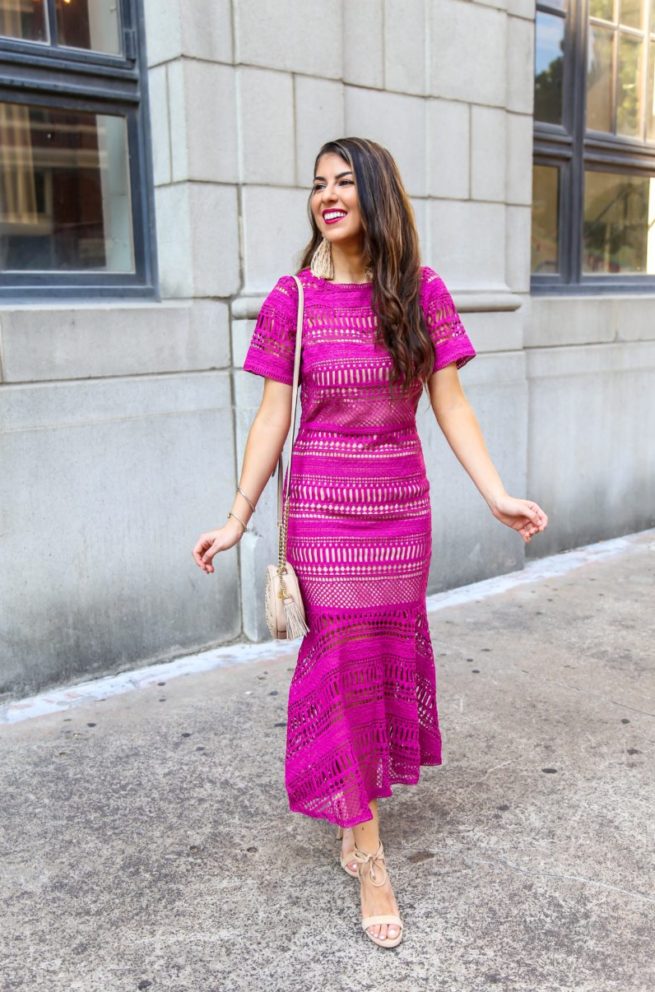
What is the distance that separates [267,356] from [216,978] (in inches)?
64.2

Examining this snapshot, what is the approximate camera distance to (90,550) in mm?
4168

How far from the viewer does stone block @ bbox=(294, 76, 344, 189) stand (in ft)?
14.8

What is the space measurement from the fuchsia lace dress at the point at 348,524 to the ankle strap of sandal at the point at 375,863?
0.40 feet

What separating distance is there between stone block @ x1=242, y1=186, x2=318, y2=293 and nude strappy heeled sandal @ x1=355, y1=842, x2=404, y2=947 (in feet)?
9.05

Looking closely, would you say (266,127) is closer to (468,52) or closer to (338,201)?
(468,52)

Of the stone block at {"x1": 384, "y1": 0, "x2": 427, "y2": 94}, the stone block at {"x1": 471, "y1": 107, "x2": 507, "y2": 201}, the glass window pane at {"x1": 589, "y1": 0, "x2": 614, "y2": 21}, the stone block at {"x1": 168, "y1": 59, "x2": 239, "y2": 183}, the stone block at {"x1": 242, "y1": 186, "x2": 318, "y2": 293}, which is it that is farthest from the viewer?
the glass window pane at {"x1": 589, "y1": 0, "x2": 614, "y2": 21}

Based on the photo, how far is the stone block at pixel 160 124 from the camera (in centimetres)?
427

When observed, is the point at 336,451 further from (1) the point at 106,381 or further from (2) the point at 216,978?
(1) the point at 106,381

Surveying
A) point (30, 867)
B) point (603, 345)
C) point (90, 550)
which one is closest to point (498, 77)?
point (603, 345)

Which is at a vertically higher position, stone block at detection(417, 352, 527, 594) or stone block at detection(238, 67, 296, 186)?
stone block at detection(238, 67, 296, 186)

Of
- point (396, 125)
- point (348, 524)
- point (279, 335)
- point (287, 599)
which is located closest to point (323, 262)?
point (279, 335)

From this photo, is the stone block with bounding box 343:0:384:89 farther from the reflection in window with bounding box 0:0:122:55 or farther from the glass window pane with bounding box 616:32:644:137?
the glass window pane with bounding box 616:32:644:137

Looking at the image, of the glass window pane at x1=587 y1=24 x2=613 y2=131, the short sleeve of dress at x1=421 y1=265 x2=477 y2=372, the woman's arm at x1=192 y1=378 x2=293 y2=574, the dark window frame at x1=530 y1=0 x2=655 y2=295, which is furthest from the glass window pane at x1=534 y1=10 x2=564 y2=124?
the woman's arm at x1=192 y1=378 x2=293 y2=574

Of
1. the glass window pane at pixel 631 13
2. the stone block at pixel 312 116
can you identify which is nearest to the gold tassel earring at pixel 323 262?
the stone block at pixel 312 116
